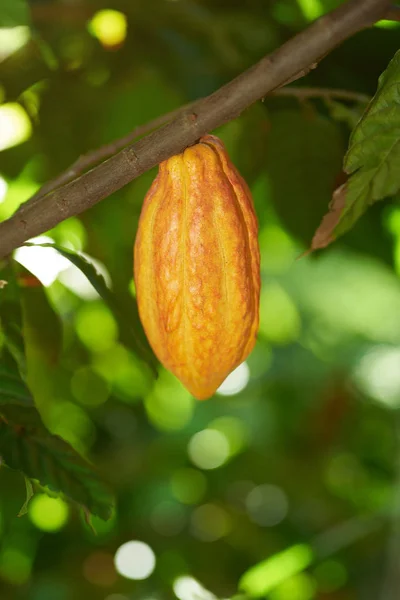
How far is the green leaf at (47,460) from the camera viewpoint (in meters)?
0.70

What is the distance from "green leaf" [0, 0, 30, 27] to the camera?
2.51 feet

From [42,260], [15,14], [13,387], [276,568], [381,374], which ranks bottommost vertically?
[381,374]

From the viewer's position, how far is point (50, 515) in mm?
1555

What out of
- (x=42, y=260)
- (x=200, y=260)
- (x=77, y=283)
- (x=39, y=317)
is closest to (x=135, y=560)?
(x=77, y=283)

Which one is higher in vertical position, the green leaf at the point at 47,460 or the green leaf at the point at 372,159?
the green leaf at the point at 372,159

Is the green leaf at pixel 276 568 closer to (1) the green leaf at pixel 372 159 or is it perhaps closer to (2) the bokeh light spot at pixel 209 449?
(2) the bokeh light spot at pixel 209 449

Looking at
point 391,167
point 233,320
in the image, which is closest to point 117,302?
point 233,320

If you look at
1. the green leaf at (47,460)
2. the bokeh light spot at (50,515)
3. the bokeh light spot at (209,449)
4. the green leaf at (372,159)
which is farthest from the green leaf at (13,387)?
the bokeh light spot at (209,449)

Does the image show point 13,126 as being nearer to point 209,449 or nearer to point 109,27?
point 109,27

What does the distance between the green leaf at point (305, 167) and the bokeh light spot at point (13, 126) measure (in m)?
0.43

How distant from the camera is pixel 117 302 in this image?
0.75 m

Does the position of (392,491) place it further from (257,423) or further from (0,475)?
Answer: (0,475)

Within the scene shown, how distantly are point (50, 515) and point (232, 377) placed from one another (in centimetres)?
61

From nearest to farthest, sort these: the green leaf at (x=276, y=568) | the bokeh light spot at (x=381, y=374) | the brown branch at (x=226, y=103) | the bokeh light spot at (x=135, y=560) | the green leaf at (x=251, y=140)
Answer: the brown branch at (x=226, y=103) < the green leaf at (x=251, y=140) < the green leaf at (x=276, y=568) < the bokeh light spot at (x=135, y=560) < the bokeh light spot at (x=381, y=374)
